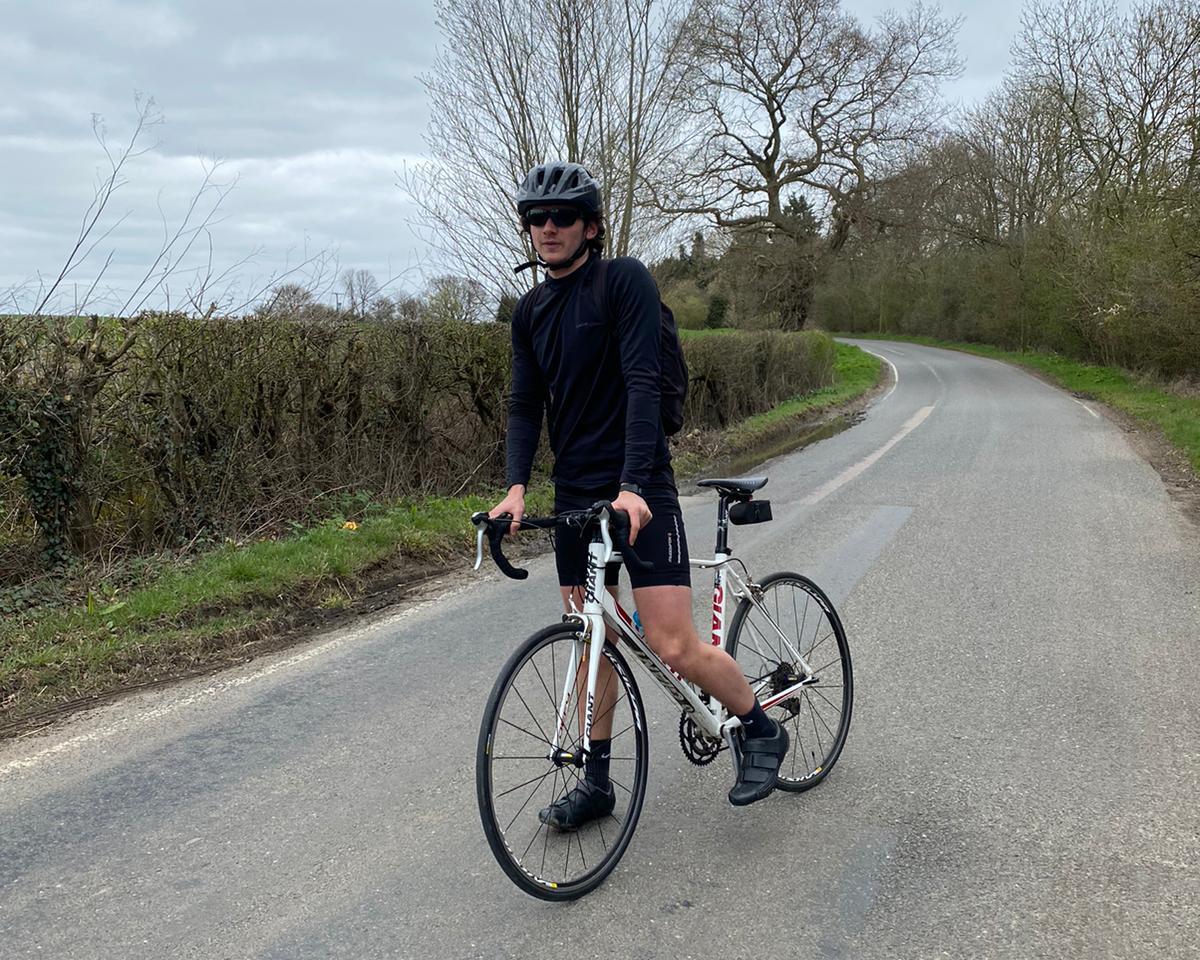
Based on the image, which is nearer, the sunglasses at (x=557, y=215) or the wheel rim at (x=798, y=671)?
the sunglasses at (x=557, y=215)

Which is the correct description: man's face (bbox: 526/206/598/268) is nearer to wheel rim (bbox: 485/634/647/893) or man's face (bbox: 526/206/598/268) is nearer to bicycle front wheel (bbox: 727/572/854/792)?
wheel rim (bbox: 485/634/647/893)

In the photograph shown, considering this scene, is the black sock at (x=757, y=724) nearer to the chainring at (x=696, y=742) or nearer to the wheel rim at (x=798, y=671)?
the chainring at (x=696, y=742)

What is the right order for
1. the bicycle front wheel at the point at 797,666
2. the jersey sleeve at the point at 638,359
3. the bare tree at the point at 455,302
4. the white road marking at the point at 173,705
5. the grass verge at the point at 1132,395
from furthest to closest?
the grass verge at the point at 1132,395 < the bare tree at the point at 455,302 < the white road marking at the point at 173,705 < the bicycle front wheel at the point at 797,666 < the jersey sleeve at the point at 638,359

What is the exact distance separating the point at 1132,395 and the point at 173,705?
892 inches

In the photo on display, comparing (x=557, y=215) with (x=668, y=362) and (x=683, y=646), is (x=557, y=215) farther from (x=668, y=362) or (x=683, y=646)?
(x=683, y=646)

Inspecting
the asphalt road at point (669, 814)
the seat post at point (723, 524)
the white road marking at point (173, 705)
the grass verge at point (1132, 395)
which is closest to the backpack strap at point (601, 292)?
the seat post at point (723, 524)

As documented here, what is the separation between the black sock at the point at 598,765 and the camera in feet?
9.90

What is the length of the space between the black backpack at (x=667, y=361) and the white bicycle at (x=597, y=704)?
0.38 m

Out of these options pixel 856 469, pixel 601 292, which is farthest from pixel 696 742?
pixel 856 469

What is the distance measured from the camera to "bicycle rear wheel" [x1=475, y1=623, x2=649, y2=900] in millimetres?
2605

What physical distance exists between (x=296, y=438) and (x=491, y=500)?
2.04m

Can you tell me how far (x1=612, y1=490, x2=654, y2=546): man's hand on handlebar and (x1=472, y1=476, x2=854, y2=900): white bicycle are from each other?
1.5 inches

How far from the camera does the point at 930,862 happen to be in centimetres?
297

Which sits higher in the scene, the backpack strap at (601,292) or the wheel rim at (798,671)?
the backpack strap at (601,292)
